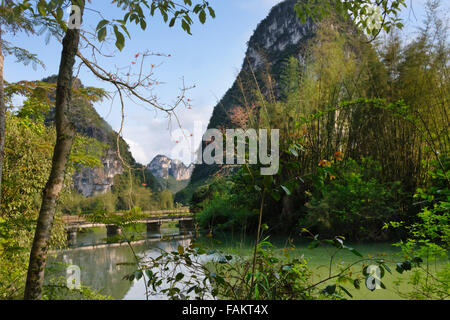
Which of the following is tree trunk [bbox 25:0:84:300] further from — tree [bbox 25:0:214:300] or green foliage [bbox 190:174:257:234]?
green foliage [bbox 190:174:257:234]

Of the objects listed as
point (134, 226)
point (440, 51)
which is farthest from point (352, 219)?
point (134, 226)

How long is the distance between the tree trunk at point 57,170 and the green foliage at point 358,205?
12.9 feet

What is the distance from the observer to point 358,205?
190 inches

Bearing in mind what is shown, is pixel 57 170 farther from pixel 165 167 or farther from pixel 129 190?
pixel 165 167

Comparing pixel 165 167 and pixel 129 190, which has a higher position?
pixel 165 167

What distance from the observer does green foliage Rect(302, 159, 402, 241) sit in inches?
186

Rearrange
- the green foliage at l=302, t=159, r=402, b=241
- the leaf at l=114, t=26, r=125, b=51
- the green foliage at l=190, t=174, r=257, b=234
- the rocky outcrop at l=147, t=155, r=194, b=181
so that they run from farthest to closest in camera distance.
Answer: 1. the green foliage at l=190, t=174, r=257, b=234
2. the green foliage at l=302, t=159, r=402, b=241
3. the rocky outcrop at l=147, t=155, r=194, b=181
4. the leaf at l=114, t=26, r=125, b=51

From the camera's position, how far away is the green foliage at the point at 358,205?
4734 millimetres

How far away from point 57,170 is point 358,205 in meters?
4.46

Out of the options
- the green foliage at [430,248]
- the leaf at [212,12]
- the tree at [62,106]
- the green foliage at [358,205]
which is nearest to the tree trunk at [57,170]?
the tree at [62,106]

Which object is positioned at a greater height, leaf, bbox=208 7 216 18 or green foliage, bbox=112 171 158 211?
leaf, bbox=208 7 216 18

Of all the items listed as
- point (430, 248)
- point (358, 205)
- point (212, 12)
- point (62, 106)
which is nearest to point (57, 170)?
point (62, 106)

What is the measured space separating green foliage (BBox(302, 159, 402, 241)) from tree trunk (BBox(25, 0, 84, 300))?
3.93m

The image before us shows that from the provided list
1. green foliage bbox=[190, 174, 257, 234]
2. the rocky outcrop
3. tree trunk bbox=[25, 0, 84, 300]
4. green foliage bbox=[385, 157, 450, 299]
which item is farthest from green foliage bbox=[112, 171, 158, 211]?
green foliage bbox=[190, 174, 257, 234]
